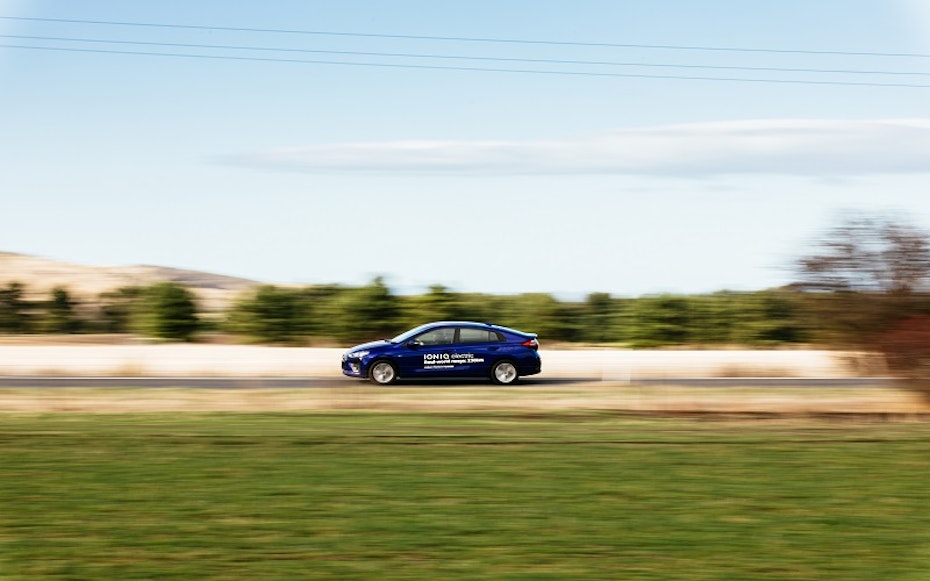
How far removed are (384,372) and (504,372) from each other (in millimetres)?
2619

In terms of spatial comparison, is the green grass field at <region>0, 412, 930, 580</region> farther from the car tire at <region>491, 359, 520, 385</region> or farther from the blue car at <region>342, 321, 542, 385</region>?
the car tire at <region>491, 359, 520, 385</region>

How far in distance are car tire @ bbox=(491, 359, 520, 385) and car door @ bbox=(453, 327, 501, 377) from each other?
0.45ft

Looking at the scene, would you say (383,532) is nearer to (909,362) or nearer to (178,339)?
(909,362)

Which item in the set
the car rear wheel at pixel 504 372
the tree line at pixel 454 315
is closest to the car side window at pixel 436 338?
the car rear wheel at pixel 504 372

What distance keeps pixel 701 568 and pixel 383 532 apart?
7.85 ft

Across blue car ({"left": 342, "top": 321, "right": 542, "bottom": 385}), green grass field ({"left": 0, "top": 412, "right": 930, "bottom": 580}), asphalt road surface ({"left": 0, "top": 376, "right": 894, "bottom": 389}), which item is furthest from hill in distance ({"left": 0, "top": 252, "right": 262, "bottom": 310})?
green grass field ({"left": 0, "top": 412, "right": 930, "bottom": 580})

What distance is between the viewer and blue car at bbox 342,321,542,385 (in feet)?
82.8

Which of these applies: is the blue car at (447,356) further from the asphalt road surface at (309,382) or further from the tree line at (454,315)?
the tree line at (454,315)

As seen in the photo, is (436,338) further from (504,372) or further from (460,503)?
(460,503)

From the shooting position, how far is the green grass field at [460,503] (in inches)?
303

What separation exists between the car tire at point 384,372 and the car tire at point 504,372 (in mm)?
2187

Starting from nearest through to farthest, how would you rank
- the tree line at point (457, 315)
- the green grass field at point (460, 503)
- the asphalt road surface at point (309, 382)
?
the green grass field at point (460, 503) < the asphalt road surface at point (309, 382) < the tree line at point (457, 315)

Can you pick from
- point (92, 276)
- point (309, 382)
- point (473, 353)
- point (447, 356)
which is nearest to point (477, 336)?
point (473, 353)

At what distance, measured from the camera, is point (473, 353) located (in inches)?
1002
